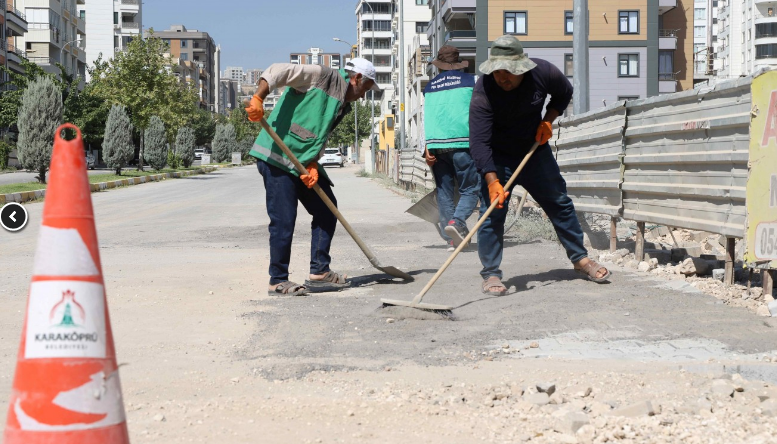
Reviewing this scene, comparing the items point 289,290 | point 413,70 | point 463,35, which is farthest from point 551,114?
point 413,70

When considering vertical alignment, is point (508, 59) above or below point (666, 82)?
below

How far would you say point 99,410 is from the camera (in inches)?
105

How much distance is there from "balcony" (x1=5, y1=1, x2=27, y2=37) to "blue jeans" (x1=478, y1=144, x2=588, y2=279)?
65.0 m

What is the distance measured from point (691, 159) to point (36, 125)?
74.7 feet

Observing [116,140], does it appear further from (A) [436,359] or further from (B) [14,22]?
(B) [14,22]

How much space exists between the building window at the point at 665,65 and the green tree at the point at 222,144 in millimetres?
40771

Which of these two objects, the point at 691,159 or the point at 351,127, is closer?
the point at 691,159

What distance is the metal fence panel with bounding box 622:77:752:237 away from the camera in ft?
19.5

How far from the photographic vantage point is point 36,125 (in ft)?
84.7

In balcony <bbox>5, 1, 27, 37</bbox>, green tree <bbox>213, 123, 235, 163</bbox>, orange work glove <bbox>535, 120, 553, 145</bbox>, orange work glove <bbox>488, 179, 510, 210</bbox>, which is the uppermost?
balcony <bbox>5, 1, 27, 37</bbox>

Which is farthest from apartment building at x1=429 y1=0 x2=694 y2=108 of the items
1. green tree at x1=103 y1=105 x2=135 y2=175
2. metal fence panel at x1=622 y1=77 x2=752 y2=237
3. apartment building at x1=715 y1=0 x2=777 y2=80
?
apartment building at x1=715 y1=0 x2=777 y2=80

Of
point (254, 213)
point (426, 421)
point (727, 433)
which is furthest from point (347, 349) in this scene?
point (254, 213)

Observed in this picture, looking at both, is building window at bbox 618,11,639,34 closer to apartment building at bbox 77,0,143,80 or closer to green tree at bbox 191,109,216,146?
green tree at bbox 191,109,216,146

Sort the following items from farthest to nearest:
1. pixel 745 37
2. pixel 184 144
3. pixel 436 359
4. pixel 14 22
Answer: pixel 745 37 < pixel 14 22 < pixel 184 144 < pixel 436 359
